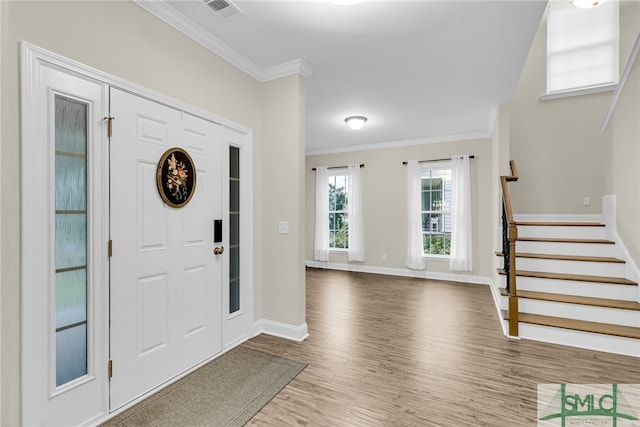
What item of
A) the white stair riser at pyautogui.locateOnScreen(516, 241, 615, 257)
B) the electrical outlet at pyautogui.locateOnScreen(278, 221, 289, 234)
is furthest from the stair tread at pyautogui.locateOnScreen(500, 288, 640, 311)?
the electrical outlet at pyautogui.locateOnScreen(278, 221, 289, 234)

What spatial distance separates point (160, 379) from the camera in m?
2.18

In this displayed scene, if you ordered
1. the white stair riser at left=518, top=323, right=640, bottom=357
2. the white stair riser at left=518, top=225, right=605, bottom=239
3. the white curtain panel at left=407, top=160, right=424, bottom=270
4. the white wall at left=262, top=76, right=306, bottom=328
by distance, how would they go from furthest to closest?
1. the white curtain panel at left=407, top=160, right=424, bottom=270
2. the white stair riser at left=518, top=225, right=605, bottom=239
3. the white wall at left=262, top=76, right=306, bottom=328
4. the white stair riser at left=518, top=323, right=640, bottom=357

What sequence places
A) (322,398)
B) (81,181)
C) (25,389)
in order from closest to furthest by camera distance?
1. (25,389)
2. (81,181)
3. (322,398)

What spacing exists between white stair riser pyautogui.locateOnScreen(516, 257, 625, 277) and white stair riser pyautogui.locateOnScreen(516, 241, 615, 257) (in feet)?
0.83

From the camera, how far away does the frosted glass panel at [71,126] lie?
1.66 m

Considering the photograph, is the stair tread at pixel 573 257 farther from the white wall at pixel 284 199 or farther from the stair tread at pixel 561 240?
the white wall at pixel 284 199

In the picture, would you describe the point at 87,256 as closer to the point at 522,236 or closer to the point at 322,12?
the point at 322,12

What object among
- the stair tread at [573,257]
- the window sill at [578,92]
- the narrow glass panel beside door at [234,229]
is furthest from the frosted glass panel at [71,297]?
the window sill at [578,92]

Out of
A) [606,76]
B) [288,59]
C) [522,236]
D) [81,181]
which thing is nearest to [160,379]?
[81,181]

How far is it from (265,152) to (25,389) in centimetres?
247

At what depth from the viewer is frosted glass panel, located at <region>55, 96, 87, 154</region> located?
166 centimetres

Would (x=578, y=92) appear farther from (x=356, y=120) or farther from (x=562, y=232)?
(x=356, y=120)

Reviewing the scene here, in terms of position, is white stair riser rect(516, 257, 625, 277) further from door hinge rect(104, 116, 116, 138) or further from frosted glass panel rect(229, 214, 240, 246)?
door hinge rect(104, 116, 116, 138)

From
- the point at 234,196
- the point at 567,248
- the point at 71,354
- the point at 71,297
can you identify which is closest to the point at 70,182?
the point at 71,297
